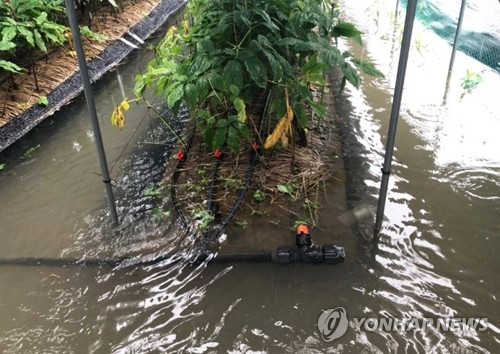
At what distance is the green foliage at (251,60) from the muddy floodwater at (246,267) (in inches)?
34.6

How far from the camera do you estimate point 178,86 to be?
2.93m

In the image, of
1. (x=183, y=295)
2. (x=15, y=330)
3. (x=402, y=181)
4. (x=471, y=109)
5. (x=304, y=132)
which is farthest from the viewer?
(x=471, y=109)

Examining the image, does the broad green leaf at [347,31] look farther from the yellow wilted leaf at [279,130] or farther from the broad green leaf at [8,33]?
the broad green leaf at [8,33]

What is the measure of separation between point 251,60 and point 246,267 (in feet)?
4.52

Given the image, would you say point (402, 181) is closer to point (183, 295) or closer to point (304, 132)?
point (304, 132)

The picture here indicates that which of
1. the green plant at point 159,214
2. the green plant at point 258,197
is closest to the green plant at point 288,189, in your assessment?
the green plant at point 258,197

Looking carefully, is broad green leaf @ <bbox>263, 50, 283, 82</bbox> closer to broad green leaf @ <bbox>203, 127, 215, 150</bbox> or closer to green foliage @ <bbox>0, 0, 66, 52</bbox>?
broad green leaf @ <bbox>203, 127, 215, 150</bbox>

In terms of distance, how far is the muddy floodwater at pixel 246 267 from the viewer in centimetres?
220

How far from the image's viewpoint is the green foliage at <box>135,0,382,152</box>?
2779mm

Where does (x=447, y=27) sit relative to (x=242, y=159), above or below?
above

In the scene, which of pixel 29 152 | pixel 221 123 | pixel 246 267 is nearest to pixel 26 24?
pixel 29 152

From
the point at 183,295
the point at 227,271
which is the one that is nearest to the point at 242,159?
the point at 227,271

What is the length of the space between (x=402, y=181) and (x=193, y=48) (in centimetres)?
216

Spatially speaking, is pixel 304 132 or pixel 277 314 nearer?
pixel 277 314
